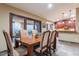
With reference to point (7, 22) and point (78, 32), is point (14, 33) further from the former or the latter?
point (78, 32)

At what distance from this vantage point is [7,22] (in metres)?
3.49

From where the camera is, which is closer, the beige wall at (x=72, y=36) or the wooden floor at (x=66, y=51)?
the wooden floor at (x=66, y=51)

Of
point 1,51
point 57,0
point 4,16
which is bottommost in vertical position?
point 1,51

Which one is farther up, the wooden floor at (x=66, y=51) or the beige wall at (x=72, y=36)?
the beige wall at (x=72, y=36)

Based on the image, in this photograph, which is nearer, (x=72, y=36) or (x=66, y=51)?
(x=66, y=51)

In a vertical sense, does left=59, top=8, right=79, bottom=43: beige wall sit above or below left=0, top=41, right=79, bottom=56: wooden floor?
above

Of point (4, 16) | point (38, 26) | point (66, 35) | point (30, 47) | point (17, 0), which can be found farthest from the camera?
point (38, 26)

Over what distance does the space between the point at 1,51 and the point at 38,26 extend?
13.4ft

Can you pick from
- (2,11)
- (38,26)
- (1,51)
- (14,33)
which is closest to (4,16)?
(2,11)

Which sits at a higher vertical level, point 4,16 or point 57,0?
point 4,16

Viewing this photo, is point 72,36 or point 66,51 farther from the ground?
point 72,36

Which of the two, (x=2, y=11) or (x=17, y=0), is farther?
(x=2, y=11)

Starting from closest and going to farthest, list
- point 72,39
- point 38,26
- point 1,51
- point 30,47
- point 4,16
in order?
point 30,47
point 1,51
point 4,16
point 72,39
point 38,26

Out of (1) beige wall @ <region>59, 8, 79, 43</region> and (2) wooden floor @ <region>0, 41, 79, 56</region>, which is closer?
(2) wooden floor @ <region>0, 41, 79, 56</region>
